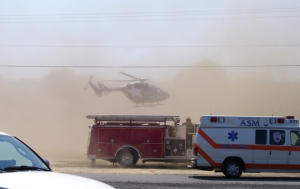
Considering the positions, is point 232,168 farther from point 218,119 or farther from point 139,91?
point 139,91

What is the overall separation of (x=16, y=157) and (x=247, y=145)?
11.0 meters

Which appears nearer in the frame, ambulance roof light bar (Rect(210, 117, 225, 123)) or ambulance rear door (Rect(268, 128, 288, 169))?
ambulance rear door (Rect(268, 128, 288, 169))

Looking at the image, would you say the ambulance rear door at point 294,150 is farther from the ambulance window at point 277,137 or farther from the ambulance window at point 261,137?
the ambulance window at point 261,137

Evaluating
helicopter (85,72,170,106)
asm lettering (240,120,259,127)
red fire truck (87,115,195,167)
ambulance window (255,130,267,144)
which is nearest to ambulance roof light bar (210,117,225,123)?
asm lettering (240,120,259,127)

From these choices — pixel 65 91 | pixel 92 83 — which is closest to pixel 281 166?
pixel 92 83

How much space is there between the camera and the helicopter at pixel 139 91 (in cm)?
3884

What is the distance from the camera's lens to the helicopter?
127 feet

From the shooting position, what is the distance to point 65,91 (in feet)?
140

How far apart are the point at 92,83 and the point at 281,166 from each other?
89.5ft

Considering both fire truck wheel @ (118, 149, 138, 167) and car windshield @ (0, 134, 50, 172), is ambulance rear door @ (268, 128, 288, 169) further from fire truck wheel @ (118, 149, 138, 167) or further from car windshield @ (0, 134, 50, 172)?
car windshield @ (0, 134, 50, 172)

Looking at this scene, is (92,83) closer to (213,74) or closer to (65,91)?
(65,91)

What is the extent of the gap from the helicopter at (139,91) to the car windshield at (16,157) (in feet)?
106

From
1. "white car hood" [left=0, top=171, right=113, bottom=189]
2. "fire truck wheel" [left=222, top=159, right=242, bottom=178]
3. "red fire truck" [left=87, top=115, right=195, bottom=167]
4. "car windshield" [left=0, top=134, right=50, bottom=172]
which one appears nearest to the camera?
"white car hood" [left=0, top=171, right=113, bottom=189]

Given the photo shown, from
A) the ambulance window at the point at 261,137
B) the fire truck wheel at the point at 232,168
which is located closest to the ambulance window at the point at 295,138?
the ambulance window at the point at 261,137
